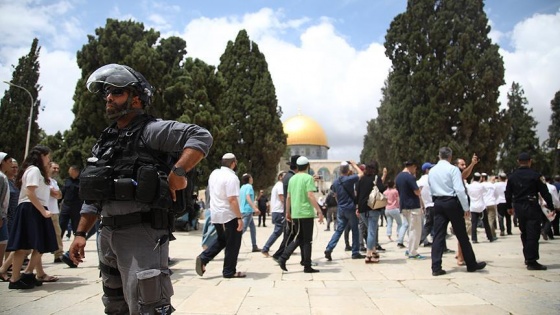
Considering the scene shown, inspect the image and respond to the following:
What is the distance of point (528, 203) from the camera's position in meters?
6.36

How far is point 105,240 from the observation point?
2525 mm

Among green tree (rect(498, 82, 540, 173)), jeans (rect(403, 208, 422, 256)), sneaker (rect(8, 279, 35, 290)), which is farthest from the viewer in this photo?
green tree (rect(498, 82, 540, 173))

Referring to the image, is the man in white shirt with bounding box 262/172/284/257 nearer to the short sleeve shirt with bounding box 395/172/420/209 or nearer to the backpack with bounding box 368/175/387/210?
the backpack with bounding box 368/175/387/210

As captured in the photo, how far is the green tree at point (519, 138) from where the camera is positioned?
4562 cm

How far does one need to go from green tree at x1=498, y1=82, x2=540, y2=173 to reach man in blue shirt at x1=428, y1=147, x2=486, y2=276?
4535 centimetres

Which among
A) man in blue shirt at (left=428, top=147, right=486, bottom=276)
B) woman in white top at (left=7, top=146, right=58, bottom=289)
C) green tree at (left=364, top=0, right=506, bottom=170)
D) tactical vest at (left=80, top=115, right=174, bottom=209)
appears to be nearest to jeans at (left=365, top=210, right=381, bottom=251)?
man in blue shirt at (left=428, top=147, right=486, bottom=276)

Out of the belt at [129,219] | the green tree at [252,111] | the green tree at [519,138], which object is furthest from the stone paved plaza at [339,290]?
the green tree at [519,138]

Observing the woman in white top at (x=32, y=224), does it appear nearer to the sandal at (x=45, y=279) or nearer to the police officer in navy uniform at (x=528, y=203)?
the sandal at (x=45, y=279)

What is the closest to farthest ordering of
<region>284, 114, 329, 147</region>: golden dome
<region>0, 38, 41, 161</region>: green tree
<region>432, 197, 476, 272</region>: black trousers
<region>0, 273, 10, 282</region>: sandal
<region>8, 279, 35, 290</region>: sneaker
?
1. <region>8, 279, 35, 290</region>: sneaker
2. <region>0, 273, 10, 282</region>: sandal
3. <region>432, 197, 476, 272</region>: black trousers
4. <region>0, 38, 41, 161</region>: green tree
5. <region>284, 114, 329, 147</region>: golden dome

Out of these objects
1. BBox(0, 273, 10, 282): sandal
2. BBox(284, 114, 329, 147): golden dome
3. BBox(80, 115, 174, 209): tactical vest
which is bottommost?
BBox(0, 273, 10, 282): sandal

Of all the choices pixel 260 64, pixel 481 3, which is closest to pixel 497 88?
pixel 481 3

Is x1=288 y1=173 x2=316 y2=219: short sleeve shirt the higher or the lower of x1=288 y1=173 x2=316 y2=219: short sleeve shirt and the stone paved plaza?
the higher

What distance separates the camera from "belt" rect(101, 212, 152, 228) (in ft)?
7.90

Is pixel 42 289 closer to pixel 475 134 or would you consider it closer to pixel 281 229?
pixel 281 229
